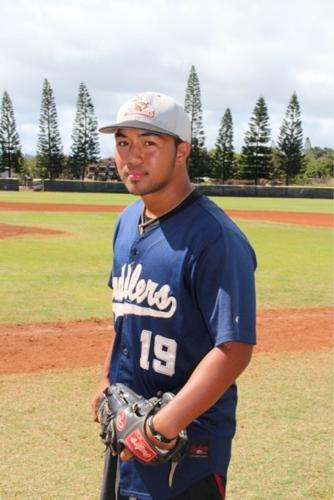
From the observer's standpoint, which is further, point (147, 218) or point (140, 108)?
point (147, 218)

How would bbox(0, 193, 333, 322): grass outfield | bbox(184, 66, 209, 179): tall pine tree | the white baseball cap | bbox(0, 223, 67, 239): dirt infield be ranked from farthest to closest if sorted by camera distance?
bbox(184, 66, 209, 179): tall pine tree < bbox(0, 223, 67, 239): dirt infield < bbox(0, 193, 333, 322): grass outfield < the white baseball cap

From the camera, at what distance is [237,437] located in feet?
15.3

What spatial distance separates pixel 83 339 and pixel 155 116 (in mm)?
5443

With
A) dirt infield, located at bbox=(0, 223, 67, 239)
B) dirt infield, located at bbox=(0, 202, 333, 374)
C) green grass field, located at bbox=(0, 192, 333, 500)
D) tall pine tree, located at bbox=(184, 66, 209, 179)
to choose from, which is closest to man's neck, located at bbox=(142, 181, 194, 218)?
green grass field, located at bbox=(0, 192, 333, 500)

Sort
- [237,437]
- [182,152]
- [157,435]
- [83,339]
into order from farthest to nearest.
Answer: [83,339] < [237,437] < [182,152] < [157,435]

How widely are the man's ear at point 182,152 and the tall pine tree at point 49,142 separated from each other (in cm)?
7701

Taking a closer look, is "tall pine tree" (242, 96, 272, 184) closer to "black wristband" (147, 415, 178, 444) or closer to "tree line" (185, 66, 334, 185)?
"tree line" (185, 66, 334, 185)

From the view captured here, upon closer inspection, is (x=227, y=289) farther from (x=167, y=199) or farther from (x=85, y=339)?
(x=85, y=339)

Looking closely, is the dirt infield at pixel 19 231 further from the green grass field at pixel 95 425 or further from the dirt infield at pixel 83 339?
the dirt infield at pixel 83 339

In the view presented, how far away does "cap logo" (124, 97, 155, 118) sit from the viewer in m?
2.26

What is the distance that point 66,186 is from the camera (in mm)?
63312

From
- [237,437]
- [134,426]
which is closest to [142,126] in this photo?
[134,426]

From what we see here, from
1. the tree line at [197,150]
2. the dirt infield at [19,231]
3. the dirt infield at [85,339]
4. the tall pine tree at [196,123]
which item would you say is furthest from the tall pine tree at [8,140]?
the dirt infield at [85,339]

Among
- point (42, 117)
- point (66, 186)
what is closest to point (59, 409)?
point (66, 186)
